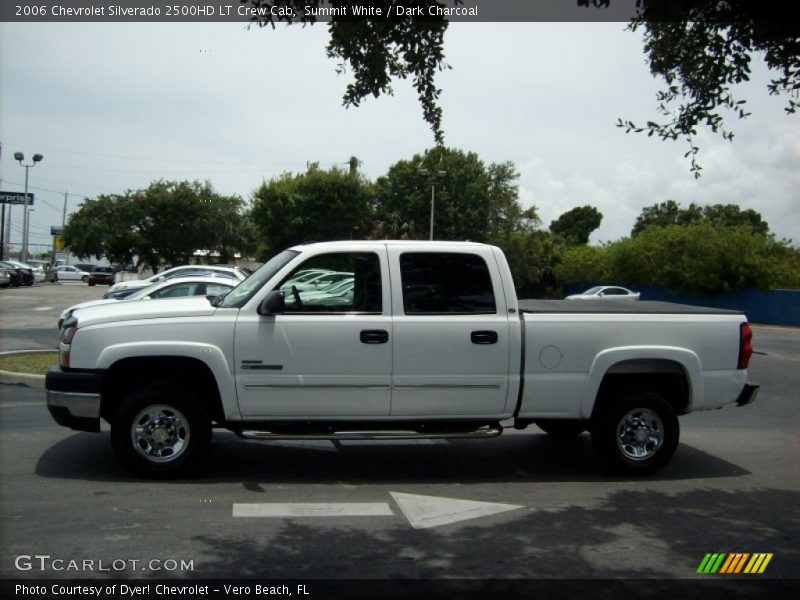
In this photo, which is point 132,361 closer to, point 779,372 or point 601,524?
point 601,524

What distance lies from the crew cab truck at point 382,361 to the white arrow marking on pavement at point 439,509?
557 mm

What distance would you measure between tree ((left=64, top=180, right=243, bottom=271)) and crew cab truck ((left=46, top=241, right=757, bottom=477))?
143 ft

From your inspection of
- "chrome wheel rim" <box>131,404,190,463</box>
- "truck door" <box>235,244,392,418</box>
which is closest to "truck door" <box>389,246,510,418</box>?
"truck door" <box>235,244,392,418</box>

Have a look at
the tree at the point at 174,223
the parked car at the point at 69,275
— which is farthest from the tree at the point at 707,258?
the parked car at the point at 69,275

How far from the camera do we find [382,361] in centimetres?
688

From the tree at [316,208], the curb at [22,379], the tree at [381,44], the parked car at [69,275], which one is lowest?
the curb at [22,379]

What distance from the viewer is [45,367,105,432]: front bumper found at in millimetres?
6648

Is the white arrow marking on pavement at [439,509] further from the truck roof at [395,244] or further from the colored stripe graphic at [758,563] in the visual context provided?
the truck roof at [395,244]

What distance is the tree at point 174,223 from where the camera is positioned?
49.2 m

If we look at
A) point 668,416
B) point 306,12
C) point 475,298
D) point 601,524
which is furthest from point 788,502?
point 306,12

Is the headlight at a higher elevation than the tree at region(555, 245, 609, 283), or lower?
lower

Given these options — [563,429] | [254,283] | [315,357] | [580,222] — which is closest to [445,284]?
[315,357]

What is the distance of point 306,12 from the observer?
602 centimetres

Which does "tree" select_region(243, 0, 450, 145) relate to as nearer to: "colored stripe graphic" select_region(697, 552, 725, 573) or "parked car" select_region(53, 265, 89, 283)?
"colored stripe graphic" select_region(697, 552, 725, 573)
